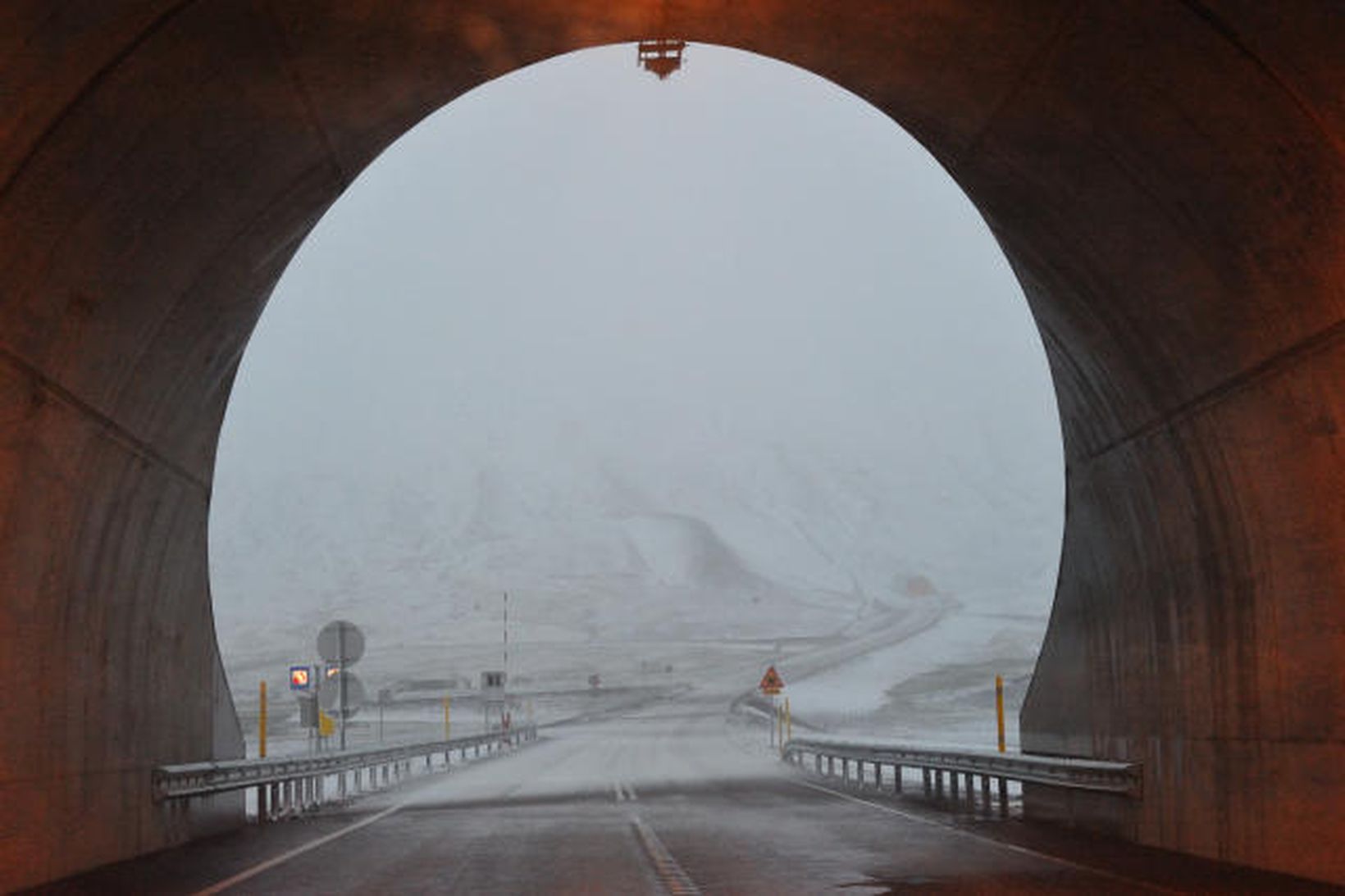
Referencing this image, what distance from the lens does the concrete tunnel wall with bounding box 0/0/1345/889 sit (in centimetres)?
1288

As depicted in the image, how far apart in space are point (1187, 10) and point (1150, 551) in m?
7.36

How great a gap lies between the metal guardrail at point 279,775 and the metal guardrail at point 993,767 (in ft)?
31.4

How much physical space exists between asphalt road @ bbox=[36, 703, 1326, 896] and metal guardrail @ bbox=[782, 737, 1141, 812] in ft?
2.12

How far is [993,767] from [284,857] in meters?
10.4

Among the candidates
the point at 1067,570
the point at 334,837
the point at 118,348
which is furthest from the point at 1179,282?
the point at 334,837

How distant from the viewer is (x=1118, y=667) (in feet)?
63.8

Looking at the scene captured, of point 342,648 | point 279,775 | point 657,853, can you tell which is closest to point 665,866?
point 657,853

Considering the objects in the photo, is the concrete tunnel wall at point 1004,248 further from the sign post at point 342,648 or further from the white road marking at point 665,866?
the sign post at point 342,648

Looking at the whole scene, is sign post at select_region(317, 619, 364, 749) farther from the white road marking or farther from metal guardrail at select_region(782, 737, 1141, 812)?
metal guardrail at select_region(782, 737, 1141, 812)

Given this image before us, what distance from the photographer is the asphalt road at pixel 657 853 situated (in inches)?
601

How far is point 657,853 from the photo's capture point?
1883 cm

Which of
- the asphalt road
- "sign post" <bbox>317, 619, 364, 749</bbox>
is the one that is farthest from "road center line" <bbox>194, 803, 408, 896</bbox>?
"sign post" <bbox>317, 619, 364, 749</bbox>

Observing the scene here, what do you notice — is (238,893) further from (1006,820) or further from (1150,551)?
(1006,820)

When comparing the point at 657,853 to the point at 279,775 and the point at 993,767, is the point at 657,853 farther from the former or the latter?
the point at 279,775
